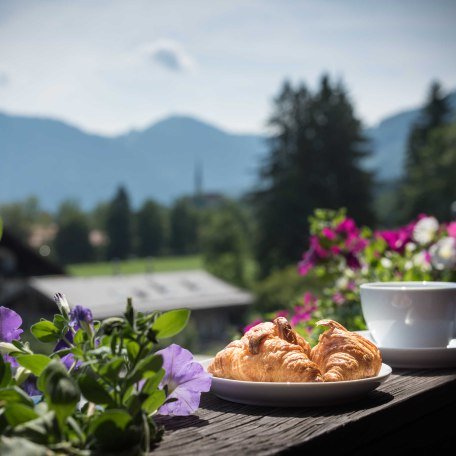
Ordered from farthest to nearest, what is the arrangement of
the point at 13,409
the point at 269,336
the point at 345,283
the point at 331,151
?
the point at 331,151 < the point at 345,283 < the point at 269,336 < the point at 13,409

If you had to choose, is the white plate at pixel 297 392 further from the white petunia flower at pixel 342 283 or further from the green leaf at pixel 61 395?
the white petunia flower at pixel 342 283

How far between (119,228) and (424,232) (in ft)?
242

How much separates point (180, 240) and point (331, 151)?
142ft

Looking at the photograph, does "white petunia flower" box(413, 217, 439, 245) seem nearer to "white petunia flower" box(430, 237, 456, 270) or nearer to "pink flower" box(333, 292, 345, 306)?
"white petunia flower" box(430, 237, 456, 270)

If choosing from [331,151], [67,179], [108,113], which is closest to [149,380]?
[331,151]

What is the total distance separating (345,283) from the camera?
243cm

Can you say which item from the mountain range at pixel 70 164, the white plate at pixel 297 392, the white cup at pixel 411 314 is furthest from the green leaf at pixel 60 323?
the mountain range at pixel 70 164

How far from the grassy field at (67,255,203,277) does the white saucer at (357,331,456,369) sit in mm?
65168

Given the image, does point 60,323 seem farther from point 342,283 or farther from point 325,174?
point 325,174

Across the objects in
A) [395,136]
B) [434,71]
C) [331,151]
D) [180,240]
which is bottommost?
[180,240]

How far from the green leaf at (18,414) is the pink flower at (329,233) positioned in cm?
194

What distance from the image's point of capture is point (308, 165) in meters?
37.8

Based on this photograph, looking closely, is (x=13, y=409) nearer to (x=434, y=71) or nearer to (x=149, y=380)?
(x=149, y=380)

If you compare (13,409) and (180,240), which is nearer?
(13,409)
